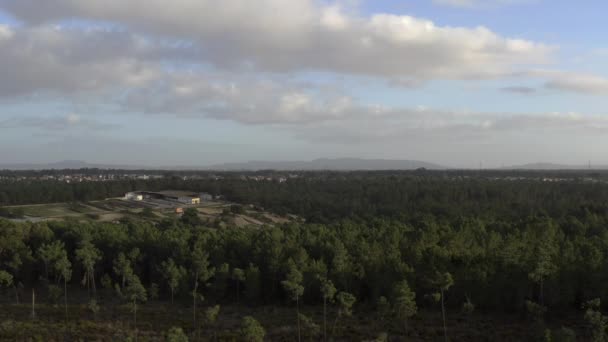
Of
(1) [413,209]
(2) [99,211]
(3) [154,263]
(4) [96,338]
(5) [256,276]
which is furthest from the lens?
(2) [99,211]

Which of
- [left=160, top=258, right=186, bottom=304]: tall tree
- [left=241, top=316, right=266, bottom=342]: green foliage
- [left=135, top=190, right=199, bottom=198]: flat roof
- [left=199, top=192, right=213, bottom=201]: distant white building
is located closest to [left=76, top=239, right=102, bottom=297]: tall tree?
[left=160, top=258, right=186, bottom=304]: tall tree

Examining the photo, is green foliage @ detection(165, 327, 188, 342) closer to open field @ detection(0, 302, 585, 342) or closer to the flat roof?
open field @ detection(0, 302, 585, 342)

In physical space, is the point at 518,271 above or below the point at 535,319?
above

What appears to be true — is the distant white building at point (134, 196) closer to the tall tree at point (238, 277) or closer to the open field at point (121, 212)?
the open field at point (121, 212)

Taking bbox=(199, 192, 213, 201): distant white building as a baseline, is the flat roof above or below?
above

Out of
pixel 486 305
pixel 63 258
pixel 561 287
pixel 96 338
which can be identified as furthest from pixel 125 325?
pixel 561 287

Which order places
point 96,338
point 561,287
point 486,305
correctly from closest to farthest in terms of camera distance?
point 96,338
point 561,287
point 486,305

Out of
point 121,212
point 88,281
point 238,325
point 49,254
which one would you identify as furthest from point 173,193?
point 238,325

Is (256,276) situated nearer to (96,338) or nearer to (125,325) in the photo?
(125,325)
